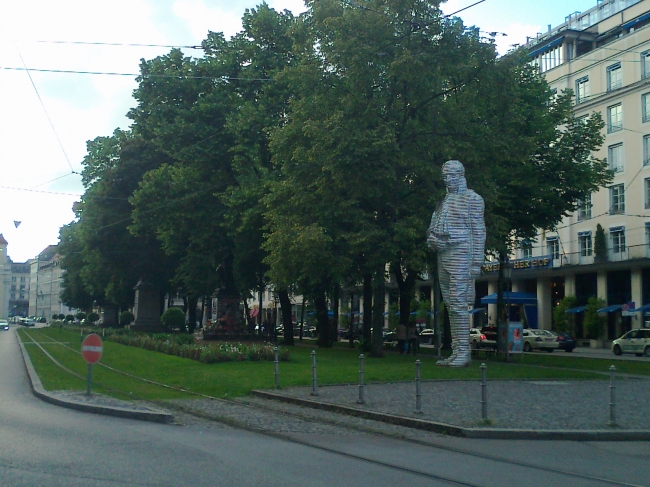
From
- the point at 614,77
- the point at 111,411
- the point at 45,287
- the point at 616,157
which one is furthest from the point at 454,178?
the point at 45,287

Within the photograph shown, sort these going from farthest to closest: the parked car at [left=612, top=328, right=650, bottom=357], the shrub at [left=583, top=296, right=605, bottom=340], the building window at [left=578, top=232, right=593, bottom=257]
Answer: the building window at [left=578, top=232, right=593, bottom=257], the shrub at [left=583, top=296, right=605, bottom=340], the parked car at [left=612, top=328, right=650, bottom=357]

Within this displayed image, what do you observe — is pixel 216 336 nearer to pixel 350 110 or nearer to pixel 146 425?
pixel 350 110

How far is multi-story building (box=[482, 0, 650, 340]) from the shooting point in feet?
173

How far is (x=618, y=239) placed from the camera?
179 ft

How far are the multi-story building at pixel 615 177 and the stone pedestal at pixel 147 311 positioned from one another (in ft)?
99.3

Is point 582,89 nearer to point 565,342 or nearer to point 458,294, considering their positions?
point 565,342

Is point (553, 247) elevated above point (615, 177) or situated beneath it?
situated beneath

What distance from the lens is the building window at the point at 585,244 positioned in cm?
5767

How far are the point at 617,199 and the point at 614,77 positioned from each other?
30.3 ft

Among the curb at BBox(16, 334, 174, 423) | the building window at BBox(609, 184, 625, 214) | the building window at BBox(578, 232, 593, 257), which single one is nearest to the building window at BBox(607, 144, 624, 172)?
the building window at BBox(609, 184, 625, 214)

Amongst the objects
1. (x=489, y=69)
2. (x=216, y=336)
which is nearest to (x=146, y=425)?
(x=489, y=69)

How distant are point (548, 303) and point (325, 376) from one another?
4699 centimetres

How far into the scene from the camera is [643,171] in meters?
52.8

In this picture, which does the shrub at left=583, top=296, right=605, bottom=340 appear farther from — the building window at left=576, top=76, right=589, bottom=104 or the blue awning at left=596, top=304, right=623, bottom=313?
the building window at left=576, top=76, right=589, bottom=104
